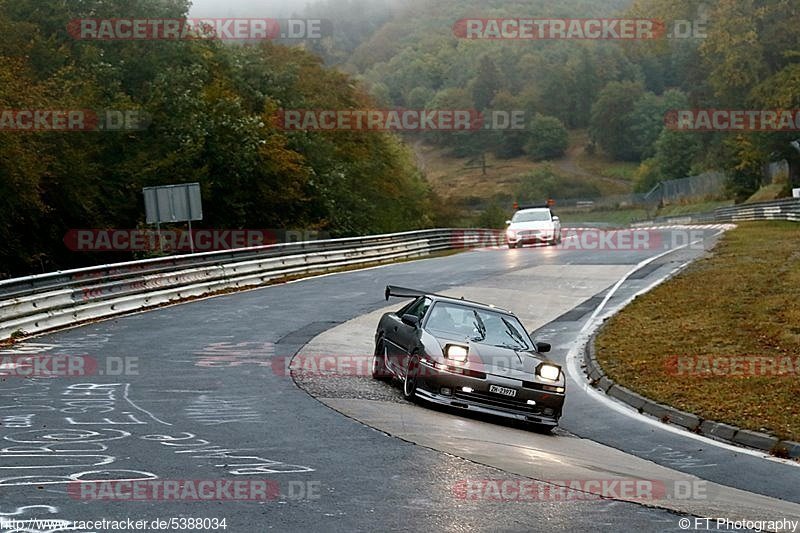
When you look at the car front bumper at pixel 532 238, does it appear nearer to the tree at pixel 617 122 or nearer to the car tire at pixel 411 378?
the car tire at pixel 411 378

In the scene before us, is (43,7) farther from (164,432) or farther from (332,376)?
(164,432)

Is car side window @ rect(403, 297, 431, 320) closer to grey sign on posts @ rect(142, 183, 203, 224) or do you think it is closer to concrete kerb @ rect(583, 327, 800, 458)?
concrete kerb @ rect(583, 327, 800, 458)

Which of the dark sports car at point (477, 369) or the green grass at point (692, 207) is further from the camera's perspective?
the green grass at point (692, 207)

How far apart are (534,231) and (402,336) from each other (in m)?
31.5

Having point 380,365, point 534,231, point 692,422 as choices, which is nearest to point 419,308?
point 380,365

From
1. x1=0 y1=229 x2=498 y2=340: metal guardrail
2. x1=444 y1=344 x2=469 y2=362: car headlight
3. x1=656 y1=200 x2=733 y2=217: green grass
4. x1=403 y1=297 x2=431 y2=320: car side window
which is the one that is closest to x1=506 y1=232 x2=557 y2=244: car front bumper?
x1=0 y1=229 x2=498 y2=340: metal guardrail

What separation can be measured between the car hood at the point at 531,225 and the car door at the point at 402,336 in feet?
99.4

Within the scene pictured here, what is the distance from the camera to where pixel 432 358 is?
43.3 ft

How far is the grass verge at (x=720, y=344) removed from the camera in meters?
14.1

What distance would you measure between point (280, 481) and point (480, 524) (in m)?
1.92

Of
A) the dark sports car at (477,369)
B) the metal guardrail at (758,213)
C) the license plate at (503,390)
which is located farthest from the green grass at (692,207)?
the license plate at (503,390)

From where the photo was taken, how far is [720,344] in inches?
727

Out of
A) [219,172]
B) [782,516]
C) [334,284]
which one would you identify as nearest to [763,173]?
[219,172]

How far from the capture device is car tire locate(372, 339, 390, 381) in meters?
15.5
